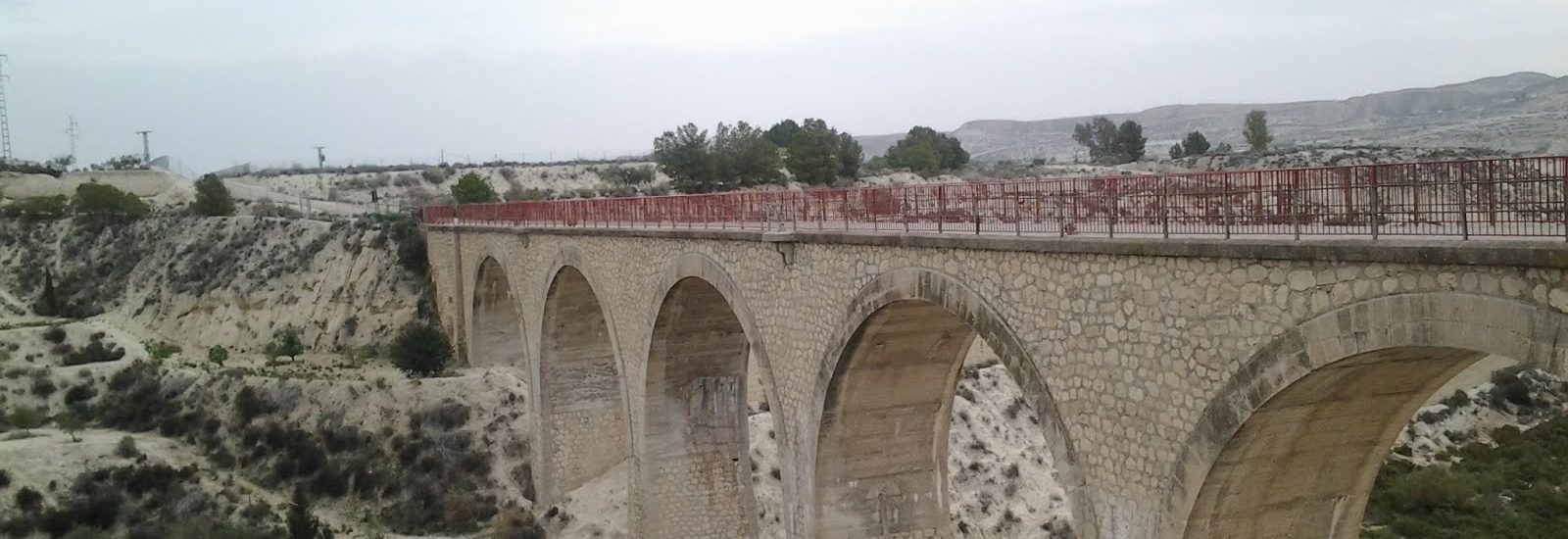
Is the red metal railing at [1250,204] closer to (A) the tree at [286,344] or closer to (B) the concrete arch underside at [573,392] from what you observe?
(B) the concrete arch underside at [573,392]

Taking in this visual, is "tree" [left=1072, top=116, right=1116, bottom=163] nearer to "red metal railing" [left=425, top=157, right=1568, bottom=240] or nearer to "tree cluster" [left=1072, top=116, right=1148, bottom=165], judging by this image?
"tree cluster" [left=1072, top=116, right=1148, bottom=165]

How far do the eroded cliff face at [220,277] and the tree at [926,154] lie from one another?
22.4 m

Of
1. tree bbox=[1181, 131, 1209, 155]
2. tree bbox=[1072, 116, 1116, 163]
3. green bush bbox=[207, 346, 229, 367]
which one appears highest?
tree bbox=[1072, 116, 1116, 163]

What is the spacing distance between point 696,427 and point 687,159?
2608 cm

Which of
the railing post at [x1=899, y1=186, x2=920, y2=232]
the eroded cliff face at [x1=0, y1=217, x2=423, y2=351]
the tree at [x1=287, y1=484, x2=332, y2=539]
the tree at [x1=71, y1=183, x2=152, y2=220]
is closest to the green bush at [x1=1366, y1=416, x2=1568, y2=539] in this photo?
the railing post at [x1=899, y1=186, x2=920, y2=232]

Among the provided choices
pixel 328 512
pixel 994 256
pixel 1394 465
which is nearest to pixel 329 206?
pixel 328 512

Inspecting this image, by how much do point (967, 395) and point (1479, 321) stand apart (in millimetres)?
17831

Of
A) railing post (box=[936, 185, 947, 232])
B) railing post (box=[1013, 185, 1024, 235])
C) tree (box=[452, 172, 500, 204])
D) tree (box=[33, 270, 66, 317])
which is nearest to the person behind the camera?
railing post (box=[1013, 185, 1024, 235])

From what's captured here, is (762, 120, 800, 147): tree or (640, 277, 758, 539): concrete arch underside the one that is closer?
(640, 277, 758, 539): concrete arch underside

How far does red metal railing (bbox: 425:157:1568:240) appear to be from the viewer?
207 inches

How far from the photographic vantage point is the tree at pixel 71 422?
23.0 m

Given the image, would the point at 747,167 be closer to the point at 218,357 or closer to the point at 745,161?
the point at 745,161

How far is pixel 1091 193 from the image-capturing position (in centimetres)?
769

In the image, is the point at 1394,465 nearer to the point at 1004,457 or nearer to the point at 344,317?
the point at 1004,457
